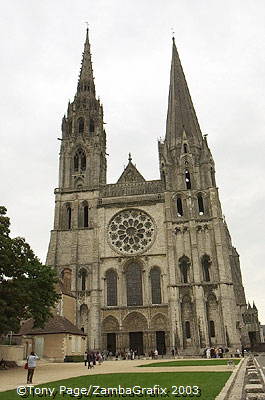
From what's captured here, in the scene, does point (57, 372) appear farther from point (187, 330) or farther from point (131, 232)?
point (131, 232)

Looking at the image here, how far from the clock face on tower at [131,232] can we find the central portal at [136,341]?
8.83 m

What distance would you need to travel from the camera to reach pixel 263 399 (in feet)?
27.4

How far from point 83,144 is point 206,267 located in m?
22.9

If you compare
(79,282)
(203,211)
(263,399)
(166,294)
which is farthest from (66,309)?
(263,399)

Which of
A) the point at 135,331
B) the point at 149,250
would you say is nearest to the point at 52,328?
the point at 135,331

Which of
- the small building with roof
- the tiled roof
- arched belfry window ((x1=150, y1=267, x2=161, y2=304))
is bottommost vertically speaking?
the small building with roof

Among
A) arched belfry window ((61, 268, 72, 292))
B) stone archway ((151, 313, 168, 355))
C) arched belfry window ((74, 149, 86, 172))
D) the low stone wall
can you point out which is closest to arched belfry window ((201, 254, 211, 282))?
stone archway ((151, 313, 168, 355))

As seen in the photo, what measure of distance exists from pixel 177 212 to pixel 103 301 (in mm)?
13406

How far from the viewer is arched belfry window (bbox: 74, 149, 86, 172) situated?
51.5m

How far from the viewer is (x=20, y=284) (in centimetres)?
2272

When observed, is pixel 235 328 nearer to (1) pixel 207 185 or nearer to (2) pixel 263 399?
(1) pixel 207 185

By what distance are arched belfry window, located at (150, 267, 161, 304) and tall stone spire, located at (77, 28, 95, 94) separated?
3005 cm

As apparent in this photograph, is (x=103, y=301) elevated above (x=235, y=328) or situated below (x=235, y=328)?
above

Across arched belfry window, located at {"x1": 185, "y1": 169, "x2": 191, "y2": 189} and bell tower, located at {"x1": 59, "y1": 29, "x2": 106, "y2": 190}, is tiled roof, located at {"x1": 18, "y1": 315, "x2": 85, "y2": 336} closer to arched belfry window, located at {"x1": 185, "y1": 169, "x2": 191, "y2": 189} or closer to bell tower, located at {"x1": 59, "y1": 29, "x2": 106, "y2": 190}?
bell tower, located at {"x1": 59, "y1": 29, "x2": 106, "y2": 190}
